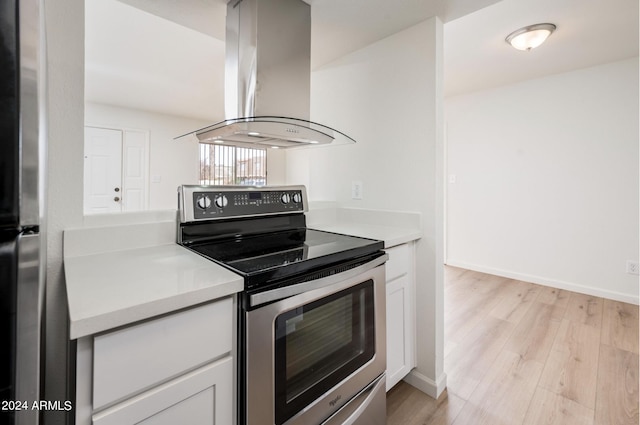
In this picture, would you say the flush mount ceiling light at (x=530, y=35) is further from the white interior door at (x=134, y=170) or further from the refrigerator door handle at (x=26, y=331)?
the white interior door at (x=134, y=170)

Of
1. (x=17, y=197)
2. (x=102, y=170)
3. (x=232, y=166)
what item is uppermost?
(x=232, y=166)

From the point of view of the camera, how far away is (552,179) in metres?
3.19

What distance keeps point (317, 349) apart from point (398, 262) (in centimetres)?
65

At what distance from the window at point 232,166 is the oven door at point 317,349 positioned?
5.11 metres

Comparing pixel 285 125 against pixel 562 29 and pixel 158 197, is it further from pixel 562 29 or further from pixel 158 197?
pixel 158 197

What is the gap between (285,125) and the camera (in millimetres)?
1368

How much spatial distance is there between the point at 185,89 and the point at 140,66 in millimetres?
741

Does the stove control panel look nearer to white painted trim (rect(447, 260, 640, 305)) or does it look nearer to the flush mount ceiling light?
the flush mount ceiling light

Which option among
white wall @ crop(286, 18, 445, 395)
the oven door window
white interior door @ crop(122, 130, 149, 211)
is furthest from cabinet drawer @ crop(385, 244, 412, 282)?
white interior door @ crop(122, 130, 149, 211)

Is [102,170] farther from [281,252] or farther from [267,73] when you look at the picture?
[281,252]

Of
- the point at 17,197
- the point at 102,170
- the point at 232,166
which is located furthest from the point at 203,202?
the point at 232,166

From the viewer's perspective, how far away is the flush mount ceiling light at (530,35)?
213 cm

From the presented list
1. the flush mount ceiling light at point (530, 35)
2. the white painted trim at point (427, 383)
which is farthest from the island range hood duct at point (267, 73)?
the flush mount ceiling light at point (530, 35)

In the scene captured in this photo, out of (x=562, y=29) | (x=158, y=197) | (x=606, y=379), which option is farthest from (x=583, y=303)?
(x=158, y=197)
